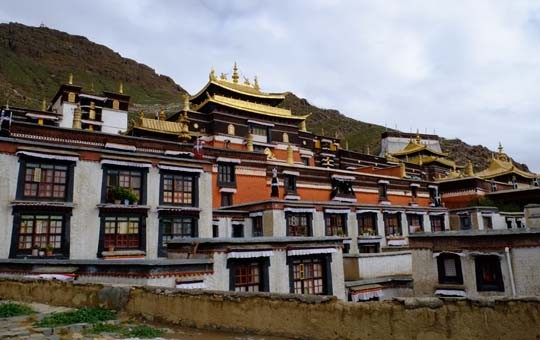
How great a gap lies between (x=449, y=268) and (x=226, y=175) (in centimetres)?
1718

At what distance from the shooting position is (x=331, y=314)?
6797 mm

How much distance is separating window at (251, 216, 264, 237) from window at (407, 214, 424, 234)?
1653 centimetres

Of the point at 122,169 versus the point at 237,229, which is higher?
the point at 122,169

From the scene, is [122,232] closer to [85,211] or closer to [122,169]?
[85,211]

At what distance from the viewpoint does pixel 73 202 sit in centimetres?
2031

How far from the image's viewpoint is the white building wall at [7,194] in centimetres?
1833

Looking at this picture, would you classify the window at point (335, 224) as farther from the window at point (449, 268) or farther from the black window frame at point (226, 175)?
the window at point (449, 268)

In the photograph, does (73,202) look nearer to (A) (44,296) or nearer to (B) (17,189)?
(B) (17,189)

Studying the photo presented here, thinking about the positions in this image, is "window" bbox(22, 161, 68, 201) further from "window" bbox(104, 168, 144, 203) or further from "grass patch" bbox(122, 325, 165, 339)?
"grass patch" bbox(122, 325, 165, 339)

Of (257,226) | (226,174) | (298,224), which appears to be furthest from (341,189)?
(257,226)

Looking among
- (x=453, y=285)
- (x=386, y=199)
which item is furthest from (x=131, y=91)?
(x=453, y=285)

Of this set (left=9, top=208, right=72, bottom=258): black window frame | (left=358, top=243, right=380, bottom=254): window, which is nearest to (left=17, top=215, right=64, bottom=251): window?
(left=9, top=208, right=72, bottom=258): black window frame

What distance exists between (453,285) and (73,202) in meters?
20.2

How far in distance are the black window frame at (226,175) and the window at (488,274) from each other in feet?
58.0
